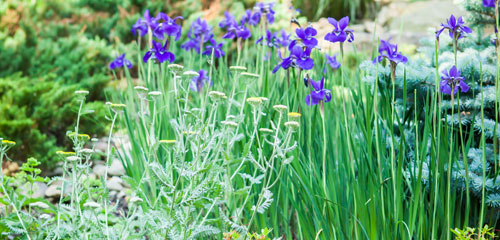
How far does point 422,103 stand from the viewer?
2264mm

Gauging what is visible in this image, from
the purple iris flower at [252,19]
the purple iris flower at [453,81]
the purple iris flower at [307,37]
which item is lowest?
the purple iris flower at [453,81]

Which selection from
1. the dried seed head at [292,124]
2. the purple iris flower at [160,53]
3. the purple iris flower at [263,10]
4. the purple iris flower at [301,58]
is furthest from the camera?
the purple iris flower at [263,10]

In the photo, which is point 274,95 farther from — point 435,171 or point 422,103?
point 435,171

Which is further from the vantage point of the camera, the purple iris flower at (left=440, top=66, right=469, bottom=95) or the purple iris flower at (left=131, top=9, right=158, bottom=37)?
the purple iris flower at (left=131, top=9, right=158, bottom=37)

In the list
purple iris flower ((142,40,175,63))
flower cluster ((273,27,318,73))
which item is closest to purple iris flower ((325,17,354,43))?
flower cluster ((273,27,318,73))

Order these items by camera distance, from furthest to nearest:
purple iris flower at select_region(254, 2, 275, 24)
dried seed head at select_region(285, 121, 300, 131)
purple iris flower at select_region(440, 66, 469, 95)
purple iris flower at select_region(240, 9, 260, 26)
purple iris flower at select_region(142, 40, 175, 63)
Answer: purple iris flower at select_region(240, 9, 260, 26) < purple iris flower at select_region(254, 2, 275, 24) < purple iris flower at select_region(142, 40, 175, 63) < purple iris flower at select_region(440, 66, 469, 95) < dried seed head at select_region(285, 121, 300, 131)

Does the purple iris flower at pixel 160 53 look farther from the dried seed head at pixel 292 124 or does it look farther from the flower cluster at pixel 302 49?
the dried seed head at pixel 292 124

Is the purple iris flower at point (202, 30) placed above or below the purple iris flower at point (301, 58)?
above

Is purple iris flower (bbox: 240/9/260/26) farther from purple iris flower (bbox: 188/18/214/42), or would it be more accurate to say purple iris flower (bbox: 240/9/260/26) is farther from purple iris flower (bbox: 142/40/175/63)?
purple iris flower (bbox: 142/40/175/63)

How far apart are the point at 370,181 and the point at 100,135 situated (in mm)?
2750

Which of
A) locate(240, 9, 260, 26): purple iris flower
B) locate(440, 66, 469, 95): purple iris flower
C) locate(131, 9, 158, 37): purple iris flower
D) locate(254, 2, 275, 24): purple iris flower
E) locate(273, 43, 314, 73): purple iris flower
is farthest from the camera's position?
locate(240, 9, 260, 26): purple iris flower

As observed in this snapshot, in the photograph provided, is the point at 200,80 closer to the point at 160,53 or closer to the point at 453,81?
the point at 160,53

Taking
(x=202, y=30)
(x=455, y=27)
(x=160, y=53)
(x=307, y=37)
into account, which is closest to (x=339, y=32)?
(x=307, y=37)

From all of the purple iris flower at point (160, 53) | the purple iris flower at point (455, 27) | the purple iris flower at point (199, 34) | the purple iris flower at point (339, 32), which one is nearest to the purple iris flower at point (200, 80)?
the purple iris flower at point (199, 34)
